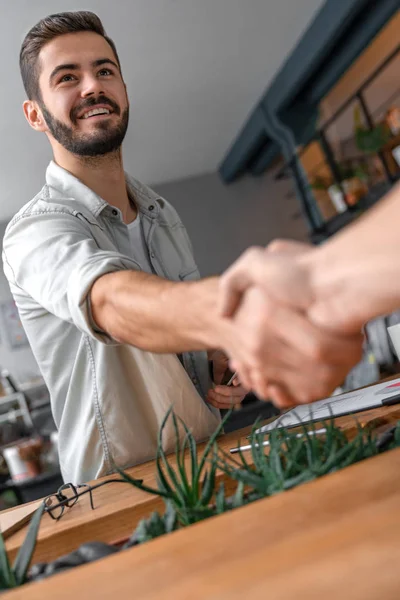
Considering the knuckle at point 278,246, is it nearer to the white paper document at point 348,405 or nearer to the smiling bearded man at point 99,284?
the smiling bearded man at point 99,284

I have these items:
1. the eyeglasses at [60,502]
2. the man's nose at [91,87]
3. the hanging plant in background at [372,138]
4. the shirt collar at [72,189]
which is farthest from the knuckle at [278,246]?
the hanging plant in background at [372,138]

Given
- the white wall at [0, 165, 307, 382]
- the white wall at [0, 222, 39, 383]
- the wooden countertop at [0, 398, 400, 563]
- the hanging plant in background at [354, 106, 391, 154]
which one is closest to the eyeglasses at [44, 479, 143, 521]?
the wooden countertop at [0, 398, 400, 563]

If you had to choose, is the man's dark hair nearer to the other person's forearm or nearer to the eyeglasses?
the other person's forearm

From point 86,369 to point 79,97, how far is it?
54 cm

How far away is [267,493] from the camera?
0.54 metres

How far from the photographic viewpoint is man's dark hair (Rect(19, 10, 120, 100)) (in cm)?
129

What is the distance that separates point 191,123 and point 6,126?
65.3 inches

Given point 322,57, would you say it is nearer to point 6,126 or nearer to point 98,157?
point 6,126

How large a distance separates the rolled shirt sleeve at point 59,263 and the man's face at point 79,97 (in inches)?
8.9

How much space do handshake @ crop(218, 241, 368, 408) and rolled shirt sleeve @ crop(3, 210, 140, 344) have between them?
260 mm

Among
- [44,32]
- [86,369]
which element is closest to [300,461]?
[86,369]

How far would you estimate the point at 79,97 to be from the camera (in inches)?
50.7

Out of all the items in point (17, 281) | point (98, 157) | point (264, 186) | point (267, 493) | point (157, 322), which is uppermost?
point (264, 186)

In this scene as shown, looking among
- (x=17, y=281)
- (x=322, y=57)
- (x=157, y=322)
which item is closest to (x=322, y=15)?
(x=322, y=57)
